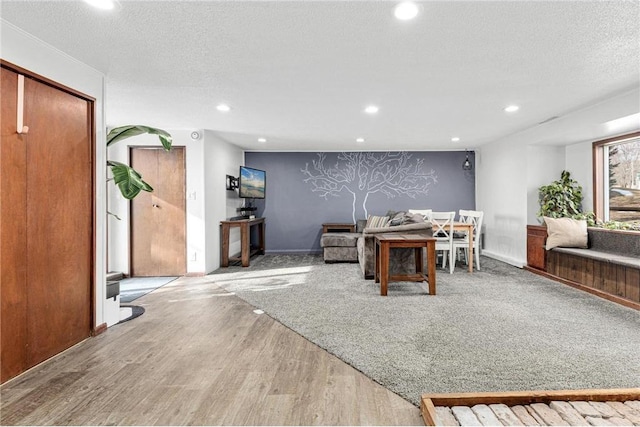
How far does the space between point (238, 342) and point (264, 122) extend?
121 inches

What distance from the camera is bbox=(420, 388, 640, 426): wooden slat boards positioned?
1.56 m

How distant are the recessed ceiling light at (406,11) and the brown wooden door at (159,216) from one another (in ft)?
13.1

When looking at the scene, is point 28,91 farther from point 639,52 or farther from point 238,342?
point 639,52

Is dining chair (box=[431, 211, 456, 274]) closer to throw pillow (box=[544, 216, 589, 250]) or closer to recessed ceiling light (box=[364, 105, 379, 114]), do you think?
throw pillow (box=[544, 216, 589, 250])

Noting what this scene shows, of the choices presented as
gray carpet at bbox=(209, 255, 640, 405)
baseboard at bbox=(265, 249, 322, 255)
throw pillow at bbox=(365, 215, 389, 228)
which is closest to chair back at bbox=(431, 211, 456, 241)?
gray carpet at bbox=(209, 255, 640, 405)

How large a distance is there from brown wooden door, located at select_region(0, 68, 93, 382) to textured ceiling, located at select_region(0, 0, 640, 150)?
54 centimetres

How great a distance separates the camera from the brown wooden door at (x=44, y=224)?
6.70ft

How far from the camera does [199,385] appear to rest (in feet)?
6.34

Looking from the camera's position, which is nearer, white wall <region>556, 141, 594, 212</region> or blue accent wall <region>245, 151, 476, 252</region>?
white wall <region>556, 141, 594, 212</region>

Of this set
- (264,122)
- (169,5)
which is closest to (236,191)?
(264,122)

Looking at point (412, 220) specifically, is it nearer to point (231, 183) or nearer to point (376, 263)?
point (376, 263)

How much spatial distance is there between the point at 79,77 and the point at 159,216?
2.69 m

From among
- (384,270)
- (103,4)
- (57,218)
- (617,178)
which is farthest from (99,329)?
(617,178)

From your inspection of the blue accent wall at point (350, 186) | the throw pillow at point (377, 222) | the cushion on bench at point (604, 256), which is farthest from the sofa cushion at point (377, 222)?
the cushion on bench at point (604, 256)
